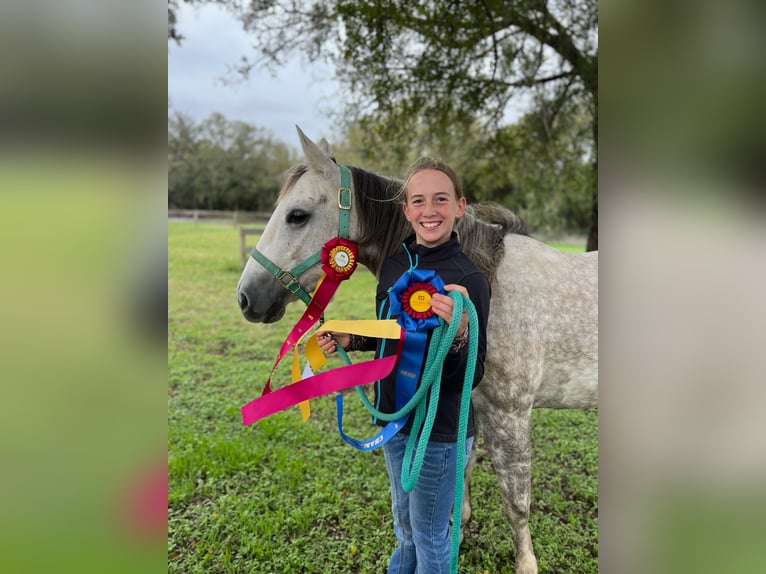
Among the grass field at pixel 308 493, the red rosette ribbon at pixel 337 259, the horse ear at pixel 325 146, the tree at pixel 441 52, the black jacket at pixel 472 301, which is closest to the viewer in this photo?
the black jacket at pixel 472 301

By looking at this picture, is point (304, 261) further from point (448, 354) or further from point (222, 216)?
point (222, 216)

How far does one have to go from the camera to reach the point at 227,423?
430cm

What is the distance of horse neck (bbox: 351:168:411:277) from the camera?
2096 millimetres

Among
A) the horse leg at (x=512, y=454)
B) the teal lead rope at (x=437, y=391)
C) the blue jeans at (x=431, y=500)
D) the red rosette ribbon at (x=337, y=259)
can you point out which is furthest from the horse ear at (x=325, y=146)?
the horse leg at (x=512, y=454)

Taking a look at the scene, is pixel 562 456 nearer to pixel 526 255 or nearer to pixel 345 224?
pixel 526 255

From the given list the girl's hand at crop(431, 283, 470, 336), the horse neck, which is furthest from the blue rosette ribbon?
the horse neck

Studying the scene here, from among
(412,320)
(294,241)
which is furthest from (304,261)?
(412,320)

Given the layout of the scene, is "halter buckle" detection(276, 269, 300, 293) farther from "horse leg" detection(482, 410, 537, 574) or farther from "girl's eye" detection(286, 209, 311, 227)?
"horse leg" detection(482, 410, 537, 574)

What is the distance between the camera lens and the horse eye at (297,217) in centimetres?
203

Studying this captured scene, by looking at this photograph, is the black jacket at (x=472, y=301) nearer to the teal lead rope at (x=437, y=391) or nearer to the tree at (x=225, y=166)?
the teal lead rope at (x=437, y=391)

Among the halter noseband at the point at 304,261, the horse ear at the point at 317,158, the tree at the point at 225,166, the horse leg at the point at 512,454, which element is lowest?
the horse leg at the point at 512,454

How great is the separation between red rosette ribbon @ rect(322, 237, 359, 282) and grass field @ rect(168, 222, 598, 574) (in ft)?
5.94

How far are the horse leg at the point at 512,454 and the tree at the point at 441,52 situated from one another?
161 inches
